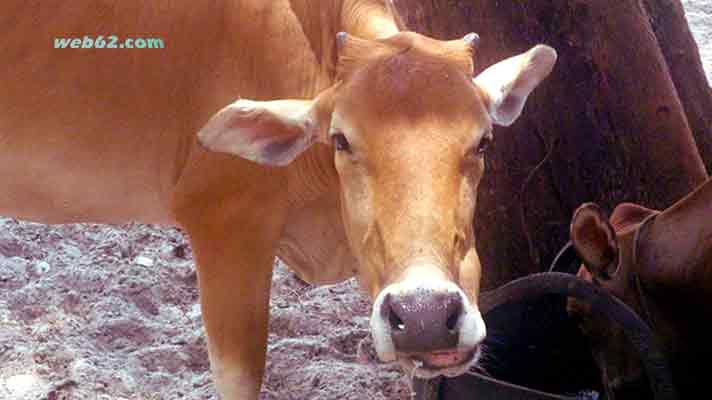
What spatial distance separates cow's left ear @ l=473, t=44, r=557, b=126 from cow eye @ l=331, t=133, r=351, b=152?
0.47m

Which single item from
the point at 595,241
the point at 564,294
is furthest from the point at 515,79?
the point at 564,294

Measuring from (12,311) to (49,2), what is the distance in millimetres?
1493

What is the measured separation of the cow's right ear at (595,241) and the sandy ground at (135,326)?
45.5 inches

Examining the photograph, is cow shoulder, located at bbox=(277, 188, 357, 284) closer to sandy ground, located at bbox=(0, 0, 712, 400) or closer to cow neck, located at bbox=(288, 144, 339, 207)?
cow neck, located at bbox=(288, 144, 339, 207)

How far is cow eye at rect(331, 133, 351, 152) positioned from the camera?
115 inches

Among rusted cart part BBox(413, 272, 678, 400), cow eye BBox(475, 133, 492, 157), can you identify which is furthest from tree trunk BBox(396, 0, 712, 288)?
cow eye BBox(475, 133, 492, 157)

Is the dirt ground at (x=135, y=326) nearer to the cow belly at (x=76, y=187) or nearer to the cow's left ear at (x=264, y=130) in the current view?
the cow belly at (x=76, y=187)

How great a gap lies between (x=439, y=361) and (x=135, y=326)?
209 centimetres

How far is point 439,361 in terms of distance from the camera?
2.61m

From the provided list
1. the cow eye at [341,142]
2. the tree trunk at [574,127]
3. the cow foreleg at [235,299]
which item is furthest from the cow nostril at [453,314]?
the tree trunk at [574,127]

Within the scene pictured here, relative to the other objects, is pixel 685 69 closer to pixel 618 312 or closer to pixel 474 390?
pixel 618 312

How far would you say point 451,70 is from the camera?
294 cm

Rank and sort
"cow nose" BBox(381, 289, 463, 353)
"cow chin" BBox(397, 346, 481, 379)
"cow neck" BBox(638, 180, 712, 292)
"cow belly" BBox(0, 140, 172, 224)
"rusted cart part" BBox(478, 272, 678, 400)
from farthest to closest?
1. "cow belly" BBox(0, 140, 172, 224)
2. "cow neck" BBox(638, 180, 712, 292)
3. "rusted cart part" BBox(478, 272, 678, 400)
4. "cow chin" BBox(397, 346, 481, 379)
5. "cow nose" BBox(381, 289, 463, 353)

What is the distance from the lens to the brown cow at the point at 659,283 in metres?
3.03
